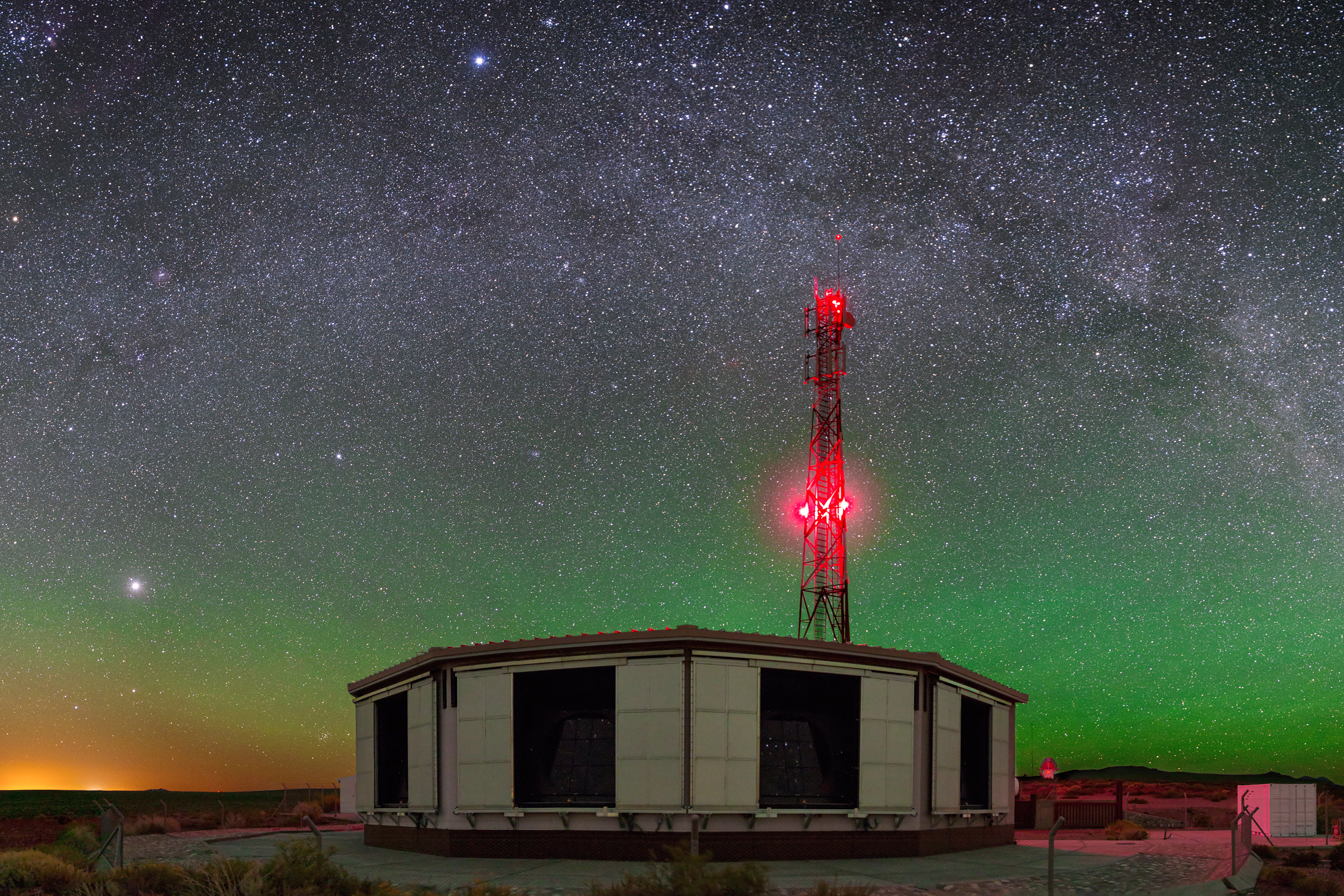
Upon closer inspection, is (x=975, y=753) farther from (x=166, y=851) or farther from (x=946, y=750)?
(x=166, y=851)

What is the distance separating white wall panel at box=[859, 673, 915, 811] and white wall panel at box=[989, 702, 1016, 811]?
Result: 488 centimetres

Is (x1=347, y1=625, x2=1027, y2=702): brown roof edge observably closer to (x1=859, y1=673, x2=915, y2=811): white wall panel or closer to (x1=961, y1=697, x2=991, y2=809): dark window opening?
(x1=859, y1=673, x2=915, y2=811): white wall panel

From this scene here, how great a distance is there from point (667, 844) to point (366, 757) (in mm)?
9425

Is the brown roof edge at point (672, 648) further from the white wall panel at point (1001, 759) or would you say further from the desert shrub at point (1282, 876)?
the desert shrub at point (1282, 876)

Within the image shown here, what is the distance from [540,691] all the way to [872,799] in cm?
655

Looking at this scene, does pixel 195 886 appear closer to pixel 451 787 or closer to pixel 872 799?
pixel 451 787

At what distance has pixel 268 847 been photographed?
22328mm

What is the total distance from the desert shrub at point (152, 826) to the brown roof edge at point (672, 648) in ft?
50.4

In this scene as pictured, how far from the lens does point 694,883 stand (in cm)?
1168

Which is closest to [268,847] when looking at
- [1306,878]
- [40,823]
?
[1306,878]

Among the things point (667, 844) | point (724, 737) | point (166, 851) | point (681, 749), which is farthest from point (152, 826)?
point (724, 737)

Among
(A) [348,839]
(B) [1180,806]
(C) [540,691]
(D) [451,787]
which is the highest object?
(C) [540,691]

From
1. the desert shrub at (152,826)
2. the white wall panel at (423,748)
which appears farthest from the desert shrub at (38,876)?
the desert shrub at (152,826)

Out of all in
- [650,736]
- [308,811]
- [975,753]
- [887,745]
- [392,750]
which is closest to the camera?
[650,736]
